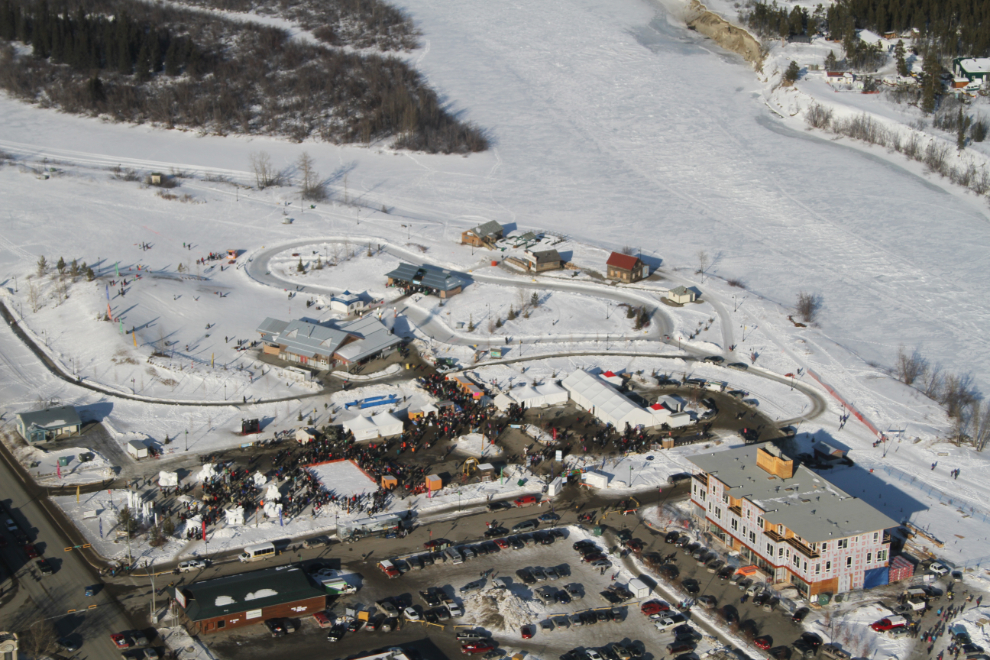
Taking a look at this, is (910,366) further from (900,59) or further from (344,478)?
(900,59)

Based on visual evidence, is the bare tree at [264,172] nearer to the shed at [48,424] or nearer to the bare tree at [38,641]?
the shed at [48,424]

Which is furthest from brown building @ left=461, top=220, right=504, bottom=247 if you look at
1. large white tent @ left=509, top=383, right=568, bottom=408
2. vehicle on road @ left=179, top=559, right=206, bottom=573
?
vehicle on road @ left=179, top=559, right=206, bottom=573

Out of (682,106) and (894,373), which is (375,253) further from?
(682,106)

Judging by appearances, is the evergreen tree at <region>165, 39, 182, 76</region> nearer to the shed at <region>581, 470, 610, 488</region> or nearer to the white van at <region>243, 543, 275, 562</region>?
the shed at <region>581, 470, 610, 488</region>

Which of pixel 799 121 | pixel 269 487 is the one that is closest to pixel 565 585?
pixel 269 487

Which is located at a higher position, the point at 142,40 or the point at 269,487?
the point at 142,40

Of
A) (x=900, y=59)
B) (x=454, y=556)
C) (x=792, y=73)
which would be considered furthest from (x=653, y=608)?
(x=900, y=59)
